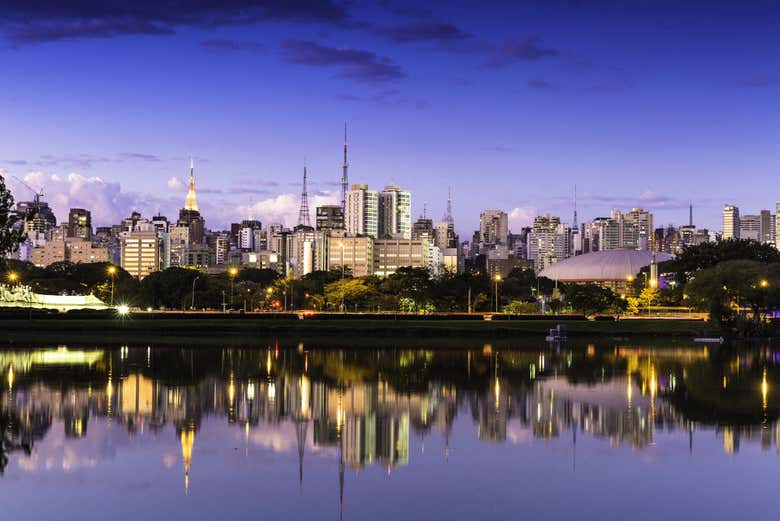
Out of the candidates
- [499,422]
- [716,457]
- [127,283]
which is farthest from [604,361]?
[127,283]

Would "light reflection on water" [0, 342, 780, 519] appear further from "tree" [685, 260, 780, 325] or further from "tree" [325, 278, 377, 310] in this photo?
"tree" [325, 278, 377, 310]

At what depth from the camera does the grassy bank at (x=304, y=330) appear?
76.1 meters

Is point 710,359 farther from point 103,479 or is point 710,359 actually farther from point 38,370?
point 103,479

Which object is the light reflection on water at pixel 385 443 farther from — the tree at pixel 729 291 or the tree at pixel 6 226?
the tree at pixel 729 291

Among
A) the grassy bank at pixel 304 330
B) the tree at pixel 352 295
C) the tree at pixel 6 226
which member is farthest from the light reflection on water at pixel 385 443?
the tree at pixel 352 295

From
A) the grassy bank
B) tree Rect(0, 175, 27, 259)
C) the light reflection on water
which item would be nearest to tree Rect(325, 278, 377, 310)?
the grassy bank

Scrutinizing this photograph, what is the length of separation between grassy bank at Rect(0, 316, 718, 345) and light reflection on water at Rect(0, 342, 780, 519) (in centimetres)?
3286

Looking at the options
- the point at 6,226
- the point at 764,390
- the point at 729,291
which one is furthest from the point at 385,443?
the point at 729,291

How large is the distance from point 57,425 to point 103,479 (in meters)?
6.75

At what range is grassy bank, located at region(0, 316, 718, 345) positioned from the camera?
76062 millimetres

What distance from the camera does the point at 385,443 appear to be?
78.8 feet

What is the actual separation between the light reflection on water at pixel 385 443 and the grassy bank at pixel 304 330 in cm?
3286

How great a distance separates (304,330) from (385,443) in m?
57.4

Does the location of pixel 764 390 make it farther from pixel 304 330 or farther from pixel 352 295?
pixel 352 295
